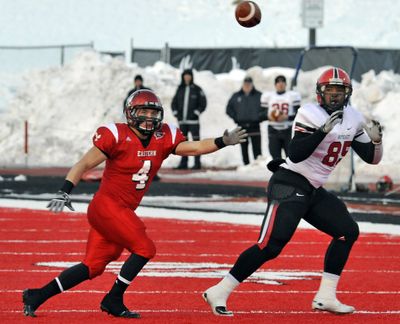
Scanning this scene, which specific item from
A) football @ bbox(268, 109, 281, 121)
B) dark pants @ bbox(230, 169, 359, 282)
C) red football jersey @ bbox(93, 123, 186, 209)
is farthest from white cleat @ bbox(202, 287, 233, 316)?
football @ bbox(268, 109, 281, 121)

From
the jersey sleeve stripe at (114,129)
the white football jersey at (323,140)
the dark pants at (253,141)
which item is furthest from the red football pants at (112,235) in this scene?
the dark pants at (253,141)

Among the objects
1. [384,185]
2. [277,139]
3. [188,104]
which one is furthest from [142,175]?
[188,104]

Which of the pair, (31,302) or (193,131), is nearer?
(31,302)

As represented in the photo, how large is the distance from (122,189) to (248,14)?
1.88 metres

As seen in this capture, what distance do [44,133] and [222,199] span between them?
1101 centimetres

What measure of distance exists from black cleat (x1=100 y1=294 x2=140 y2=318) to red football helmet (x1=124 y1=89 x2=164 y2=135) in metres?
1.12

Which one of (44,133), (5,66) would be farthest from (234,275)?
(5,66)

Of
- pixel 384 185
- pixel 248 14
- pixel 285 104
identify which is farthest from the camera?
pixel 384 185

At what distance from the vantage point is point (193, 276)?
37.9 ft

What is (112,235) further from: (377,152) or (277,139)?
(277,139)

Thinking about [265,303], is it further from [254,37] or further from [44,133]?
[254,37]

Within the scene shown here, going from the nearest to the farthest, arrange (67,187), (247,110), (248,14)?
(67,187)
(248,14)
(247,110)

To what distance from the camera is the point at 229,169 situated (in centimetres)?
2773

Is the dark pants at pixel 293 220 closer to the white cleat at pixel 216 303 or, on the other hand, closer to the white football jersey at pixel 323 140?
the white football jersey at pixel 323 140
